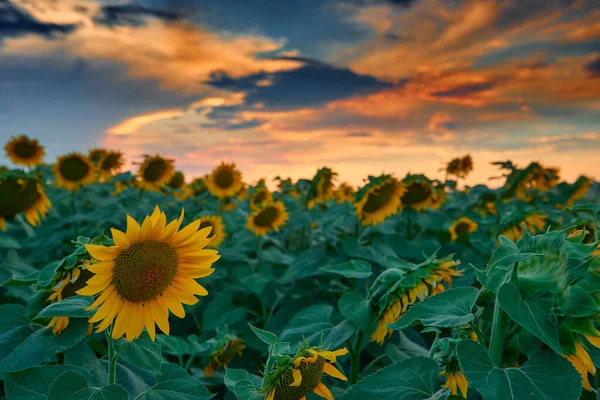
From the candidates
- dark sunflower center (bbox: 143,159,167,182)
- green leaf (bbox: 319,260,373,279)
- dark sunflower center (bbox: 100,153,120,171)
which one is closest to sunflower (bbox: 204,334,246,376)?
green leaf (bbox: 319,260,373,279)

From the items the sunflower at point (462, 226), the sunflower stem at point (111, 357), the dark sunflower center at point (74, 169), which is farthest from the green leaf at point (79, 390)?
the dark sunflower center at point (74, 169)

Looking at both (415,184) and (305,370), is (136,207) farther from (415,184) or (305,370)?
(305,370)

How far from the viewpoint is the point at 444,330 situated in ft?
7.12

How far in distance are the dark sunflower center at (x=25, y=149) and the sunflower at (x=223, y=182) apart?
2.99 m

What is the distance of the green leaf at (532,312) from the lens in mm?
1198

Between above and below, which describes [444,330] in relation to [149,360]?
below

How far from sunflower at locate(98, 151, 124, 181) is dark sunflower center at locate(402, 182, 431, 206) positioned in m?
4.69

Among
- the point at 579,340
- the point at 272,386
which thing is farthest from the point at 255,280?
the point at 579,340

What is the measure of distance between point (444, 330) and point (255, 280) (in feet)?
6.52

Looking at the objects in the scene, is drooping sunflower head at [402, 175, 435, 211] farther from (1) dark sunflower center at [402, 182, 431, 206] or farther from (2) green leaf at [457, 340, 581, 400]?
(2) green leaf at [457, 340, 581, 400]

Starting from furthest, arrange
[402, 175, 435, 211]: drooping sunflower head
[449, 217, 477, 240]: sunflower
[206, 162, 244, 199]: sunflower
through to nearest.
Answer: [206, 162, 244, 199]: sunflower → [449, 217, 477, 240]: sunflower → [402, 175, 435, 211]: drooping sunflower head

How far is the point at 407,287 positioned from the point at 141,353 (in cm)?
103

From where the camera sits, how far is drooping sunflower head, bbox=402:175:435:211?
4.72 meters

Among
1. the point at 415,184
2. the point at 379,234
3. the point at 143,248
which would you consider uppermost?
the point at 143,248
